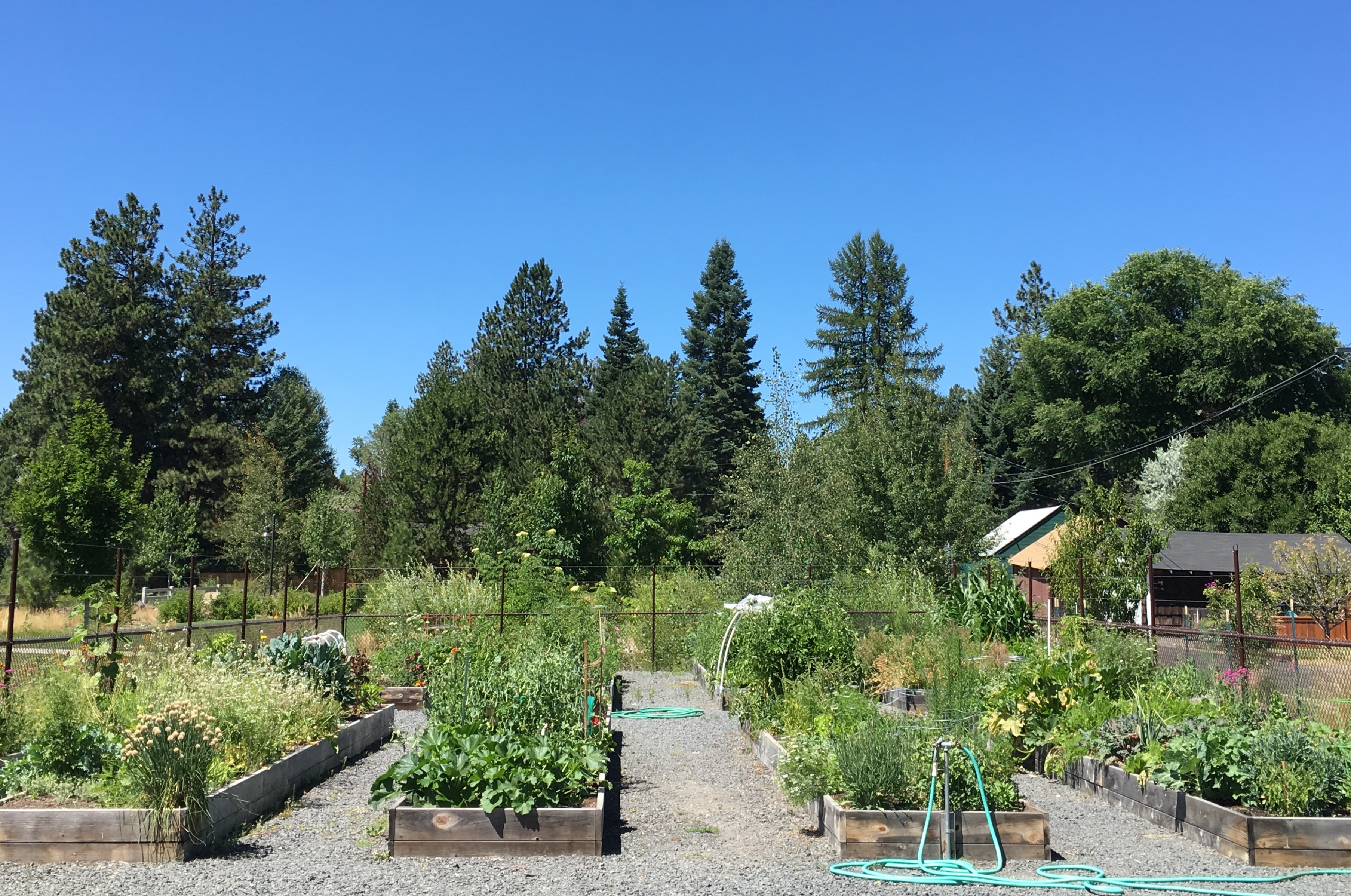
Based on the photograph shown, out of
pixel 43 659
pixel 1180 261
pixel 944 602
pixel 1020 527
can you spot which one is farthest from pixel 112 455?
pixel 1180 261

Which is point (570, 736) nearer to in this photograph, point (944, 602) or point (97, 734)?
point (97, 734)

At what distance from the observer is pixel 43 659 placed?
12414 millimetres

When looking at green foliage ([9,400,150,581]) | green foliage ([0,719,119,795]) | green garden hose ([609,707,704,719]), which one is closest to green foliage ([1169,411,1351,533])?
green garden hose ([609,707,704,719])

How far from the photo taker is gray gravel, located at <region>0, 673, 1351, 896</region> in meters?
5.56

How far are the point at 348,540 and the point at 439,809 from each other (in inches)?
1235

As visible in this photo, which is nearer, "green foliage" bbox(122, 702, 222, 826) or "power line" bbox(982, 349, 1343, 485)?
"green foliage" bbox(122, 702, 222, 826)

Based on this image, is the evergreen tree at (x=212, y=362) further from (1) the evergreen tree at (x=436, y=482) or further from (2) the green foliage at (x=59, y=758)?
(2) the green foliage at (x=59, y=758)

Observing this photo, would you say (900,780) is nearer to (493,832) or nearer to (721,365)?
(493,832)

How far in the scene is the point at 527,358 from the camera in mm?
44938

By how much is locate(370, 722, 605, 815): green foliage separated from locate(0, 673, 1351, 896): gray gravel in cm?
38

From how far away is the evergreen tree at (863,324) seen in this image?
153 feet

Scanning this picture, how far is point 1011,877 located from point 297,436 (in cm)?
4899

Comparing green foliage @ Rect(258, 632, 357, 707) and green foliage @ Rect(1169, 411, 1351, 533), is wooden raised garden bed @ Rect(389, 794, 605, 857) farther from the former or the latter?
green foliage @ Rect(1169, 411, 1351, 533)

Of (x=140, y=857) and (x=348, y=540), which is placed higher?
(x=348, y=540)
